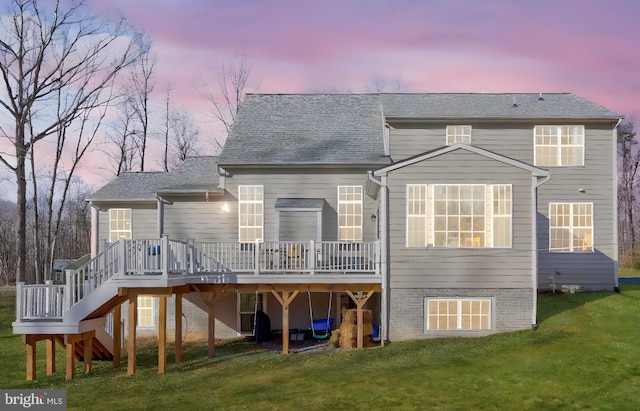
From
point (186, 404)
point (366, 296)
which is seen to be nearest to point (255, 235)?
point (366, 296)

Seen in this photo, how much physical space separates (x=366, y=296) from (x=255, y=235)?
5.23m

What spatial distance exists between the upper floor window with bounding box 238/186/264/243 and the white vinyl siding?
6580 millimetres

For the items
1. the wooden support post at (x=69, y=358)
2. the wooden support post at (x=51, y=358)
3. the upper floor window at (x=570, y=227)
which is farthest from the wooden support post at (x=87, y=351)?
the upper floor window at (x=570, y=227)

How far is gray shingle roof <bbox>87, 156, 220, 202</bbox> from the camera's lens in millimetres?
20395

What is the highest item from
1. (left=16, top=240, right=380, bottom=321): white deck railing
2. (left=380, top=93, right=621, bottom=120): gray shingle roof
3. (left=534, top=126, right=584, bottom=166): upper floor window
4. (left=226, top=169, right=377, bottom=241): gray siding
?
(left=380, top=93, right=621, bottom=120): gray shingle roof

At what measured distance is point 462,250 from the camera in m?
16.5

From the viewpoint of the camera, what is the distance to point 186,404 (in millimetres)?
11945

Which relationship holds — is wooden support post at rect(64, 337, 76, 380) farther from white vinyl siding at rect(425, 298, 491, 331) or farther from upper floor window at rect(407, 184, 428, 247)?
white vinyl siding at rect(425, 298, 491, 331)

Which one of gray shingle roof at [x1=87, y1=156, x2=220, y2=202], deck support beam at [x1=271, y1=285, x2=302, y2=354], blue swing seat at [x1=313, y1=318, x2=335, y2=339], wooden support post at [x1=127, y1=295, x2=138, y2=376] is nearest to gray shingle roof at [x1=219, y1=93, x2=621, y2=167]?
gray shingle roof at [x1=87, y1=156, x2=220, y2=202]

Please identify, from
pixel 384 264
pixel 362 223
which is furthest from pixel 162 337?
pixel 362 223

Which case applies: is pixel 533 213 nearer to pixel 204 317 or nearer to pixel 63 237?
pixel 204 317

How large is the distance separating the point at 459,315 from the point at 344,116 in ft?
31.5

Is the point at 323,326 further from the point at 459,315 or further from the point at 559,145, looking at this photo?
the point at 559,145

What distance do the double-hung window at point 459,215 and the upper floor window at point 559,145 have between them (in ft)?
16.8
